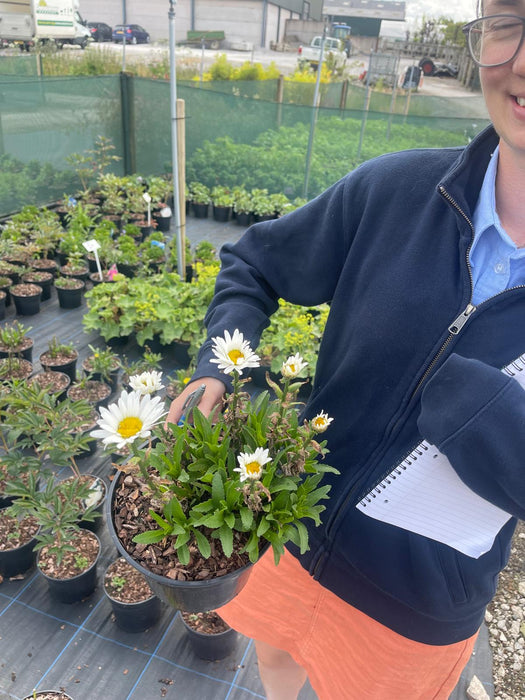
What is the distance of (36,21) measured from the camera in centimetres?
1650

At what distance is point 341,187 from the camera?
115cm

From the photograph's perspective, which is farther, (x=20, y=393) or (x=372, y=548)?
(x=20, y=393)

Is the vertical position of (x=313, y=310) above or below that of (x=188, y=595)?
below

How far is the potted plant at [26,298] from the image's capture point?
4230 millimetres

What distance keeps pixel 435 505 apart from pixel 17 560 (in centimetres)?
206

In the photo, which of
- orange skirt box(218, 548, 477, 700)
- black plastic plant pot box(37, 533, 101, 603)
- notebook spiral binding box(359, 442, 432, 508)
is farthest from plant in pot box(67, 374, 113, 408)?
notebook spiral binding box(359, 442, 432, 508)

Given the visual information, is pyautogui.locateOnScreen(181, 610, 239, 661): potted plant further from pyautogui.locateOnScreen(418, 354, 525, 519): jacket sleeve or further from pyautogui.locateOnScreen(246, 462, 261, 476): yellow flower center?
pyautogui.locateOnScreen(418, 354, 525, 519): jacket sleeve

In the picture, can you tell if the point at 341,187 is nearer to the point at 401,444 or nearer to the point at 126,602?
the point at 401,444

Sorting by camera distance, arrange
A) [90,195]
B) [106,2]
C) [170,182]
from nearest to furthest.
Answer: [90,195] → [170,182] → [106,2]

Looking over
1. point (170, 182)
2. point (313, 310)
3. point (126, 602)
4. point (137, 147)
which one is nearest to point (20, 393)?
point (126, 602)

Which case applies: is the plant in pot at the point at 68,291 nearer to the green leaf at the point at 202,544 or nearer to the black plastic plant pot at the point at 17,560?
the black plastic plant pot at the point at 17,560

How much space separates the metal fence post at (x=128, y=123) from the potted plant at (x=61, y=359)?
480 cm

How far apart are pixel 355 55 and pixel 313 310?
34.6 meters

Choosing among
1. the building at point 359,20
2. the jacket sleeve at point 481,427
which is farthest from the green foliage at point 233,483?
the building at point 359,20
